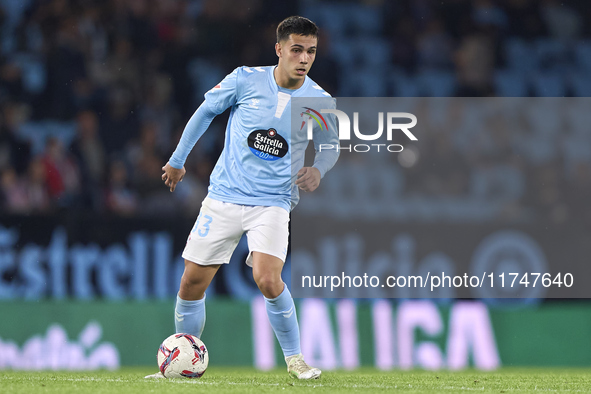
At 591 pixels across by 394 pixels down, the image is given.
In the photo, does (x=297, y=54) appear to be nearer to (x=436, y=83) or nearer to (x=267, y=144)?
(x=267, y=144)

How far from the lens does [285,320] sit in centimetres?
462

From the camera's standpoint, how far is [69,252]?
23.6 feet

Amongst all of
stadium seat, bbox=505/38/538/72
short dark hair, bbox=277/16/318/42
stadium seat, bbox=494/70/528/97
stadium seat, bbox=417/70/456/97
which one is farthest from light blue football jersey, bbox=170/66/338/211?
stadium seat, bbox=505/38/538/72

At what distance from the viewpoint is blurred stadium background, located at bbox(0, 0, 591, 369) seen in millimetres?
6801

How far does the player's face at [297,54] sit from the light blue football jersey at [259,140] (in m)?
0.15

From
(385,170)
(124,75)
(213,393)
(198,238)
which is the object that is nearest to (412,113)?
(385,170)

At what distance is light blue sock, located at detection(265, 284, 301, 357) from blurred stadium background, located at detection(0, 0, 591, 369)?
207cm

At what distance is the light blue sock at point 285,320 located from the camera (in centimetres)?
459

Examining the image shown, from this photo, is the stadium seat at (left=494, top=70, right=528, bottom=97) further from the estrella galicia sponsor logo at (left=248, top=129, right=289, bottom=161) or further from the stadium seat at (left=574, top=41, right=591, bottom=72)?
the estrella galicia sponsor logo at (left=248, top=129, right=289, bottom=161)

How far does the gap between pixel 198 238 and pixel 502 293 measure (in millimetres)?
3256

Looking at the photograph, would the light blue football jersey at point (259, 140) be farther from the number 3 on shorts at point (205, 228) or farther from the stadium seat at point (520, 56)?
the stadium seat at point (520, 56)

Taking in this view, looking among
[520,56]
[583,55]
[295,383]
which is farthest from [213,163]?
[583,55]

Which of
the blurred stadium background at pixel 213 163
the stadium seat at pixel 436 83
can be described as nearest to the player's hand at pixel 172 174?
the blurred stadium background at pixel 213 163

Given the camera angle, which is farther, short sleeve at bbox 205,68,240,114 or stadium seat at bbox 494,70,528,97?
stadium seat at bbox 494,70,528,97
